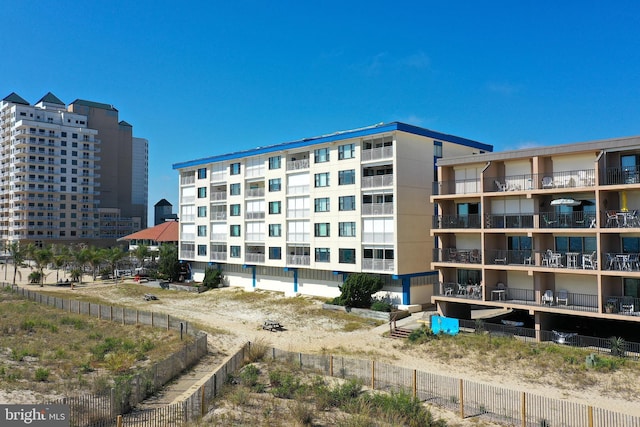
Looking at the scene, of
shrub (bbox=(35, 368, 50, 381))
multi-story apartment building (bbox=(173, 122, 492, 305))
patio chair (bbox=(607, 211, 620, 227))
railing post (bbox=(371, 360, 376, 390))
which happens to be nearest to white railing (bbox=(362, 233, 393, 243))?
multi-story apartment building (bbox=(173, 122, 492, 305))

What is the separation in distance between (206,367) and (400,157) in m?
23.8

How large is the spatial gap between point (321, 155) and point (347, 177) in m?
4.26

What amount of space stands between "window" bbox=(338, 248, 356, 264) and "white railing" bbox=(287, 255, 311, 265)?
4270 millimetres

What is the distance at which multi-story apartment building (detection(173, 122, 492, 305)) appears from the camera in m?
41.3

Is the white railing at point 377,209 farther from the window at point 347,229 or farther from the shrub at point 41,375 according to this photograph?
the shrub at point 41,375

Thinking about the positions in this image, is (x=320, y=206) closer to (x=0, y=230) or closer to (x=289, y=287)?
(x=289, y=287)

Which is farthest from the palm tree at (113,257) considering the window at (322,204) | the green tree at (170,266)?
the window at (322,204)

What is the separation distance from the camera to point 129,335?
3262 cm

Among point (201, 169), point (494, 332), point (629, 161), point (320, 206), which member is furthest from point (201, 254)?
point (629, 161)

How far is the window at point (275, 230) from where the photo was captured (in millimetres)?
51094

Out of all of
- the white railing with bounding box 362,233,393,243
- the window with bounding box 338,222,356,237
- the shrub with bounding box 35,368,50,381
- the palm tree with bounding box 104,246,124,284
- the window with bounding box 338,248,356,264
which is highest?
the window with bounding box 338,222,356,237

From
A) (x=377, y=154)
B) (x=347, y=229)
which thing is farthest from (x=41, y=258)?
(x=377, y=154)

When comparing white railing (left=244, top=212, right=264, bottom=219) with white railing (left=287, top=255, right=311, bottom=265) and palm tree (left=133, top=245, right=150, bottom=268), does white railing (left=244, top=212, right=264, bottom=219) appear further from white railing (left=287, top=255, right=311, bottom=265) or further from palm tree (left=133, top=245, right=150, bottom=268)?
palm tree (left=133, top=245, right=150, bottom=268)

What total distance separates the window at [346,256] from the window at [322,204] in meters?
4.58
